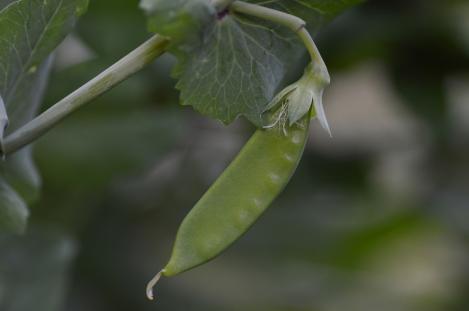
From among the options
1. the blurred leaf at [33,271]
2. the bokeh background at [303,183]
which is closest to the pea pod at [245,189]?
the blurred leaf at [33,271]

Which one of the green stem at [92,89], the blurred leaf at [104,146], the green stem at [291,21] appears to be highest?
the green stem at [92,89]

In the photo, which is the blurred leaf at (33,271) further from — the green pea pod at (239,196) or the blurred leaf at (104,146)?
the green pea pod at (239,196)

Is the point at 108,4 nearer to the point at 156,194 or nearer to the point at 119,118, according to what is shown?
the point at 119,118

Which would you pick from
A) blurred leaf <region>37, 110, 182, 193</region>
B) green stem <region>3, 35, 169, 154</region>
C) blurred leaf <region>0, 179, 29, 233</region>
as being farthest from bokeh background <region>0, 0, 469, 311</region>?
green stem <region>3, 35, 169, 154</region>

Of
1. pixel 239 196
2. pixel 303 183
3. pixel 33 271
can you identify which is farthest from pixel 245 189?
pixel 303 183

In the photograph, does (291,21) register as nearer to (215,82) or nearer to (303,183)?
(215,82)

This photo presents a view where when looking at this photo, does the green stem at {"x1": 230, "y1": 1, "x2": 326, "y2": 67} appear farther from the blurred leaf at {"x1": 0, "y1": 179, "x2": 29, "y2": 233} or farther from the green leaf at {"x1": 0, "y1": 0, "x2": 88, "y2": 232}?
the blurred leaf at {"x1": 0, "y1": 179, "x2": 29, "y2": 233}
